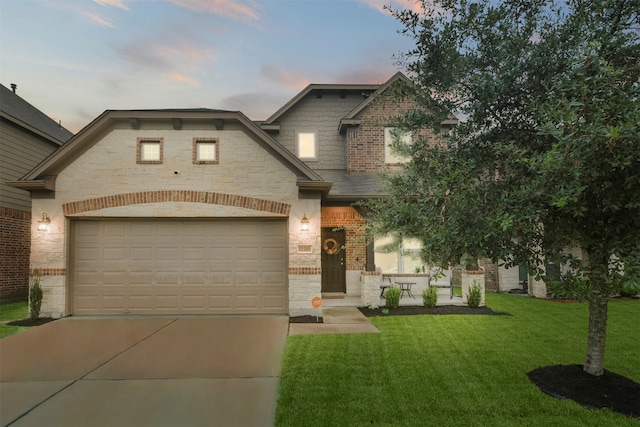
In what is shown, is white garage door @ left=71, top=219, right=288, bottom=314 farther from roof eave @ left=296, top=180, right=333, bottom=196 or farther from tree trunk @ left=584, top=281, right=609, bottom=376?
tree trunk @ left=584, top=281, right=609, bottom=376

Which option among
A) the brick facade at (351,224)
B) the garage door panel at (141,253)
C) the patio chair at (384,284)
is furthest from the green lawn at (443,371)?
the garage door panel at (141,253)

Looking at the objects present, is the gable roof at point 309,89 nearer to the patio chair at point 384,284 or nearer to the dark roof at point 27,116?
the patio chair at point 384,284

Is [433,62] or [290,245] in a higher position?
[433,62]

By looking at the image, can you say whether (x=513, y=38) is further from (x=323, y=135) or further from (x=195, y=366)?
(x=323, y=135)

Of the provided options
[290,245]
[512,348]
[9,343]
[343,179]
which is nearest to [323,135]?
[343,179]

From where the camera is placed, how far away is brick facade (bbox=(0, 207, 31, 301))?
40.1 ft

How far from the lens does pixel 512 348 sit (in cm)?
686

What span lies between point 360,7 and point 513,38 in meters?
7.21

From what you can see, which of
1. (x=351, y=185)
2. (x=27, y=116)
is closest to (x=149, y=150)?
(x=351, y=185)

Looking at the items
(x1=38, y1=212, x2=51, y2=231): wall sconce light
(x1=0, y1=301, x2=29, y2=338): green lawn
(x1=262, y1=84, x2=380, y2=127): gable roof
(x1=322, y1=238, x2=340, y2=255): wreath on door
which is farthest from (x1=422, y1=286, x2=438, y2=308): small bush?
(x1=38, y1=212, x2=51, y2=231): wall sconce light

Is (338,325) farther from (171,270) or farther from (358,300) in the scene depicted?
(171,270)

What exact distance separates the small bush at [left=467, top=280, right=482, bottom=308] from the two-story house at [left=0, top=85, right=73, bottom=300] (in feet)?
51.2

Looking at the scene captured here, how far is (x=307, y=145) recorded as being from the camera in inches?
572

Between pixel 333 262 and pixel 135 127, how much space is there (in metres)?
7.68
